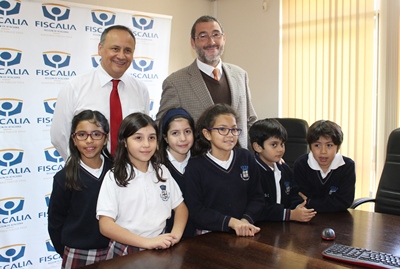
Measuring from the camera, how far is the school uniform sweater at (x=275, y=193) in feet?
7.30

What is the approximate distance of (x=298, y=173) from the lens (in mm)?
2725

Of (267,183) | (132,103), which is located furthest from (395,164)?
(132,103)

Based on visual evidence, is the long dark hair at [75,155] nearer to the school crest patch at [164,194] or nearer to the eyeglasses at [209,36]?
the school crest patch at [164,194]

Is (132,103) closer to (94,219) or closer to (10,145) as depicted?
(94,219)

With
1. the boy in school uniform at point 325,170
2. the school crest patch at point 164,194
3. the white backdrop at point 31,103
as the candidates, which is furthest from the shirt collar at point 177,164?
the white backdrop at point 31,103

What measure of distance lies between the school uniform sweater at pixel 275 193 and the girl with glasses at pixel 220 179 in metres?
0.09

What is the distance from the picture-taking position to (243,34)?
524 cm

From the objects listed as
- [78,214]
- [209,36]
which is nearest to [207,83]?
[209,36]

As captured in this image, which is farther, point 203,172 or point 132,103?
point 132,103

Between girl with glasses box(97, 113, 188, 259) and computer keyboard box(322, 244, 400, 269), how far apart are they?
0.67 metres

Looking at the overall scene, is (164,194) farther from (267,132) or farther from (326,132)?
(326,132)

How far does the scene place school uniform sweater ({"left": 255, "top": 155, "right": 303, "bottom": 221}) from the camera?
2.23 meters

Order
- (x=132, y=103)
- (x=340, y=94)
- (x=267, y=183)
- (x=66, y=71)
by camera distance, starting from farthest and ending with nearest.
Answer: (x=340, y=94), (x=66, y=71), (x=132, y=103), (x=267, y=183)

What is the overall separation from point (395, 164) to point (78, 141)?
2275 mm
